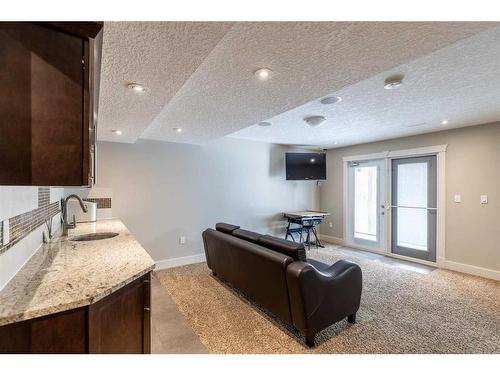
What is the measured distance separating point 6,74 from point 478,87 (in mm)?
3551

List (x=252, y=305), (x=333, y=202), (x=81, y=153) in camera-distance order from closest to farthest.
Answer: (x=81, y=153) < (x=252, y=305) < (x=333, y=202)

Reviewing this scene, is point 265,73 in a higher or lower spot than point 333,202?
higher

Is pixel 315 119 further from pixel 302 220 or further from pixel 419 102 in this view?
pixel 302 220

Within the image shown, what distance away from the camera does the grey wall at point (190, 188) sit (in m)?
3.79

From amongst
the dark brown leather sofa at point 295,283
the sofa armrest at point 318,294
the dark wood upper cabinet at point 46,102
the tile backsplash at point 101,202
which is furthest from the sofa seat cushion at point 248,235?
the tile backsplash at point 101,202

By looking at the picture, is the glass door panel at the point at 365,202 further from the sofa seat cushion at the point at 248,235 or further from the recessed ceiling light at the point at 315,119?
the sofa seat cushion at the point at 248,235

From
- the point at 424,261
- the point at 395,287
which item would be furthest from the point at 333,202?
the point at 395,287

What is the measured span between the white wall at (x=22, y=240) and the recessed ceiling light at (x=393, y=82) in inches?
112

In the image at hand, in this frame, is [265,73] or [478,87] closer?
[265,73]

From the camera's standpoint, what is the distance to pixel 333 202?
591 cm

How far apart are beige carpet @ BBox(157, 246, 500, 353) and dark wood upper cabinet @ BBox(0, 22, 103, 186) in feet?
6.09

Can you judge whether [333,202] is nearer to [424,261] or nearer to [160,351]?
[424,261]

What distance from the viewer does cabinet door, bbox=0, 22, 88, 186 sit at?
90cm
